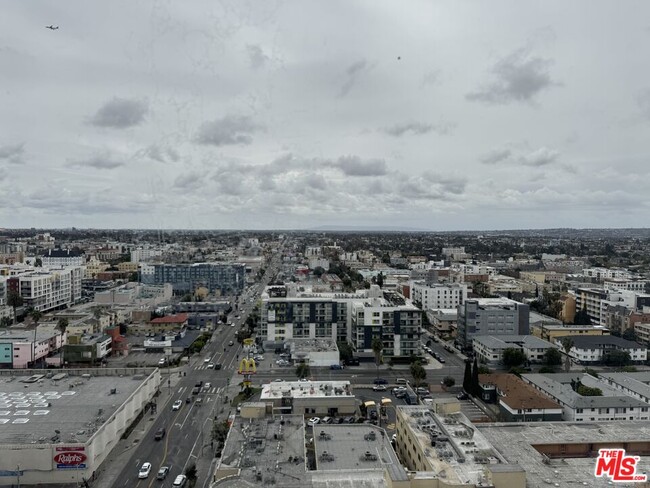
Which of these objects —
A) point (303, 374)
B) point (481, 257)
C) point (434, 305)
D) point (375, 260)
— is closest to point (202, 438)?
point (303, 374)

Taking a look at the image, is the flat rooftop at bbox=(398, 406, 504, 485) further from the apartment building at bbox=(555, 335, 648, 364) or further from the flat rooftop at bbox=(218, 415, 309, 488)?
the apartment building at bbox=(555, 335, 648, 364)

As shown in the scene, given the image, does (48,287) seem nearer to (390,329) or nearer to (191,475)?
(390,329)

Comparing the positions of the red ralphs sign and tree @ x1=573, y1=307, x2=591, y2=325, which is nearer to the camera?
the red ralphs sign

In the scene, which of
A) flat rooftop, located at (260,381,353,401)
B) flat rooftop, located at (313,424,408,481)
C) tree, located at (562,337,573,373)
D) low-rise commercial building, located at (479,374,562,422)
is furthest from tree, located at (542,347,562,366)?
flat rooftop, located at (313,424,408,481)

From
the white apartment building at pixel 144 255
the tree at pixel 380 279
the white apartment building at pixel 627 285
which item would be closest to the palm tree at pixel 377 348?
the tree at pixel 380 279

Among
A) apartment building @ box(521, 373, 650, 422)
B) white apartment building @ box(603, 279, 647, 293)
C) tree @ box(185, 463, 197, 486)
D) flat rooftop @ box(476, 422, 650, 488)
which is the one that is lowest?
tree @ box(185, 463, 197, 486)

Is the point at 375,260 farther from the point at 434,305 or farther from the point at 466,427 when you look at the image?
the point at 466,427

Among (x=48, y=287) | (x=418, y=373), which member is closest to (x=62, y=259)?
(x=48, y=287)
